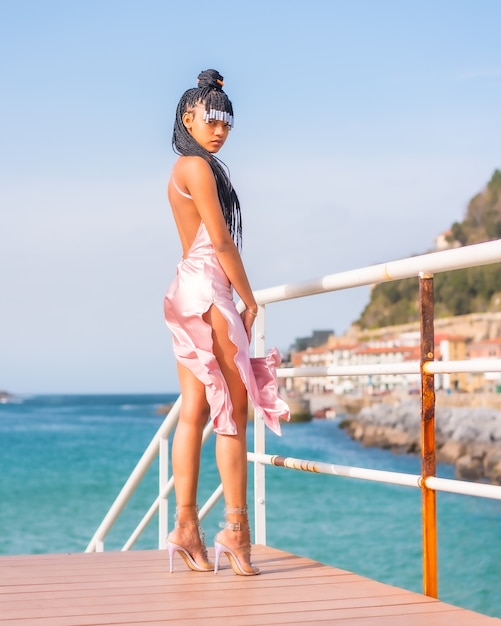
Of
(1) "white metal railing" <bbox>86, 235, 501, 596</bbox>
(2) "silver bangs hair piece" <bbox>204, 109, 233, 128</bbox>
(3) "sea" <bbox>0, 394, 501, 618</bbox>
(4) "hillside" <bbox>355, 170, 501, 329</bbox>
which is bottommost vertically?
(3) "sea" <bbox>0, 394, 501, 618</bbox>

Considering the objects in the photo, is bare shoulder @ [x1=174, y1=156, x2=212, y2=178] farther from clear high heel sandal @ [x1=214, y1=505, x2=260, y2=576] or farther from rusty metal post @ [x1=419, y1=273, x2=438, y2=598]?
clear high heel sandal @ [x1=214, y1=505, x2=260, y2=576]

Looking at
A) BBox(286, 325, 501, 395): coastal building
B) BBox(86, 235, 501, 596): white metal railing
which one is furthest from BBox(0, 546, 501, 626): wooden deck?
BBox(286, 325, 501, 395): coastal building

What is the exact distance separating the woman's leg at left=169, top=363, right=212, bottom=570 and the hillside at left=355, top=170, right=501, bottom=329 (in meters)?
51.3

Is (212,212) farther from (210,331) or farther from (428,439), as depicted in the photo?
(428,439)

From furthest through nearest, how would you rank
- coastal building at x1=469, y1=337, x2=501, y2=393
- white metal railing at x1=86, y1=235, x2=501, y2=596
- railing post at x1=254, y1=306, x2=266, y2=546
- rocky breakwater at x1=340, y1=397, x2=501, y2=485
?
coastal building at x1=469, y1=337, x2=501, y2=393
rocky breakwater at x1=340, y1=397, x2=501, y2=485
railing post at x1=254, y1=306, x2=266, y2=546
white metal railing at x1=86, y1=235, x2=501, y2=596

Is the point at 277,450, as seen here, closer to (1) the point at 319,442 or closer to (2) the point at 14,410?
(1) the point at 319,442

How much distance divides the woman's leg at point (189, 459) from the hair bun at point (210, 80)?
0.82 m

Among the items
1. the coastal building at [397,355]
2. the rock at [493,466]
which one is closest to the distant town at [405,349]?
the coastal building at [397,355]

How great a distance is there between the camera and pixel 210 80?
2.84 meters

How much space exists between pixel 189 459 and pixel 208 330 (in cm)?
39

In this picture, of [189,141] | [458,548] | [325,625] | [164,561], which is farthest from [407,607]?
[458,548]

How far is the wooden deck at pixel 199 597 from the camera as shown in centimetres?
211

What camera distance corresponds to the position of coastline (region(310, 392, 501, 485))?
2964 cm

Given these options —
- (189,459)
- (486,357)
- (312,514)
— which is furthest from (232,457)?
→ (486,357)
